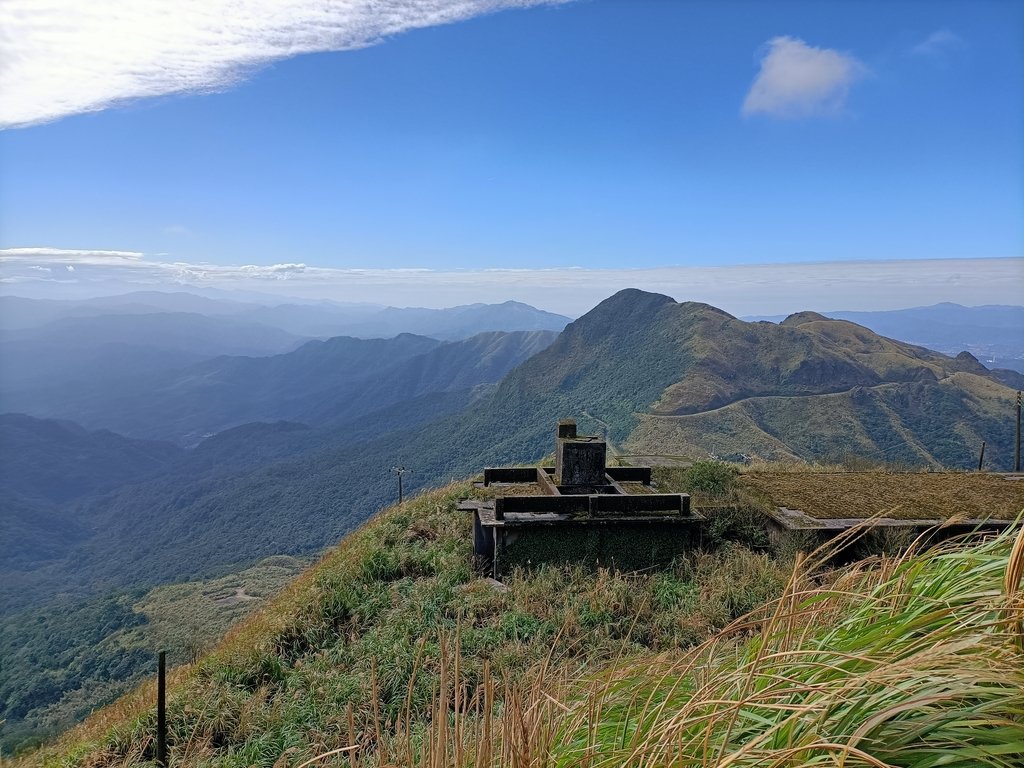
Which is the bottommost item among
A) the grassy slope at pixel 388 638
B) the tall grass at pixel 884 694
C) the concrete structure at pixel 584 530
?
the grassy slope at pixel 388 638

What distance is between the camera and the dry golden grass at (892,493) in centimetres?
1070

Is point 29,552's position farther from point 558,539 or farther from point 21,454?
point 558,539

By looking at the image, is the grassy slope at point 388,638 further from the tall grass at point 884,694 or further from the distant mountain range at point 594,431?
the distant mountain range at point 594,431

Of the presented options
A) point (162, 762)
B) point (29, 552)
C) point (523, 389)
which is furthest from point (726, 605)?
point (29, 552)

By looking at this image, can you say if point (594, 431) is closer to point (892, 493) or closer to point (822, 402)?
point (822, 402)

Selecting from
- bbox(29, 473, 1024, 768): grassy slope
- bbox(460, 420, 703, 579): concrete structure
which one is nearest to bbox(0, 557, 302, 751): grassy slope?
bbox(29, 473, 1024, 768): grassy slope

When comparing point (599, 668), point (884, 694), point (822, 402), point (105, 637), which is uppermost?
point (884, 694)

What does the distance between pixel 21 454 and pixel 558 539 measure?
7807 inches

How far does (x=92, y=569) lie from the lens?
→ 3610 inches

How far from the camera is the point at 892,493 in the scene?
1212cm

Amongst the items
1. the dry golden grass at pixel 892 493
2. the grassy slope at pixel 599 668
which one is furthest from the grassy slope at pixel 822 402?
the grassy slope at pixel 599 668

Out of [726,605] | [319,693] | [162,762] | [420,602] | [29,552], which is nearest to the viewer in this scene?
[162,762]

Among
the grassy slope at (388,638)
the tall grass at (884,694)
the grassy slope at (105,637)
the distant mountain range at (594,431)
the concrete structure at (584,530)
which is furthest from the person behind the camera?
the distant mountain range at (594,431)

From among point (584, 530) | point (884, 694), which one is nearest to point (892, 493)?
point (584, 530)
